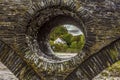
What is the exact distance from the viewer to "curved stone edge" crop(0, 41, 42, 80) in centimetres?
994

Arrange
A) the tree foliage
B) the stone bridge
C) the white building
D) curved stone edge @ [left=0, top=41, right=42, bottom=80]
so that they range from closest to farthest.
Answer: the stone bridge < curved stone edge @ [left=0, top=41, right=42, bottom=80] < the tree foliage < the white building

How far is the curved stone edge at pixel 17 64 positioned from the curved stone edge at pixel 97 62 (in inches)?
31.1

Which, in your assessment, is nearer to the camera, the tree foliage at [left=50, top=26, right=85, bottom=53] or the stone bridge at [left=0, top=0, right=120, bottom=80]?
the stone bridge at [left=0, top=0, right=120, bottom=80]

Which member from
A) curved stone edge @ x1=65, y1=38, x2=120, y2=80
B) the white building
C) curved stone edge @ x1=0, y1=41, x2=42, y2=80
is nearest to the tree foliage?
the white building


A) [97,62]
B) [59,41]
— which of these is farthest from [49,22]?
[59,41]

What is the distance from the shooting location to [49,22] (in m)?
10.2

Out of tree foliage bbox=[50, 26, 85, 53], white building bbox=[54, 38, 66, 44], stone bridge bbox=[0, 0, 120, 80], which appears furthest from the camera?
white building bbox=[54, 38, 66, 44]

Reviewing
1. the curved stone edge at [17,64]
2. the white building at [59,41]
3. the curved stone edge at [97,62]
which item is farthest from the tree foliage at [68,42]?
the curved stone edge at [97,62]

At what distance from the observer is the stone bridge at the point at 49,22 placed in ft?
30.9

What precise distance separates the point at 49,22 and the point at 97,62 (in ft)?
4.82

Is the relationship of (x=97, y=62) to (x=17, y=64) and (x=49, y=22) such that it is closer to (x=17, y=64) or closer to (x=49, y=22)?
(x=49, y=22)

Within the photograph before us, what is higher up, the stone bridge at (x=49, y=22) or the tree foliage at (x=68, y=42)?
the stone bridge at (x=49, y=22)

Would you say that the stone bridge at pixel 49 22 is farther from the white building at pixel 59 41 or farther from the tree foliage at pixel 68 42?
the white building at pixel 59 41

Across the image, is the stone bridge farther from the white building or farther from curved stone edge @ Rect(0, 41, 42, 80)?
the white building
